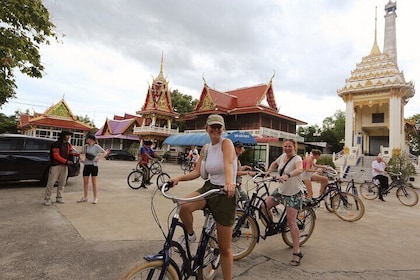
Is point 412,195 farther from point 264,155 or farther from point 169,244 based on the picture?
point 264,155

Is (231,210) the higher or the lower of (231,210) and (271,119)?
the lower

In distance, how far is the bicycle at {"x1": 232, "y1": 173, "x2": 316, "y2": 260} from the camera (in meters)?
3.26

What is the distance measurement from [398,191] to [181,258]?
8.57 meters

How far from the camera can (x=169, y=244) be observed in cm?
191

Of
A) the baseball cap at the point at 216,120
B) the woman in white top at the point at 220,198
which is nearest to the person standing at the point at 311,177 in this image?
the woman in white top at the point at 220,198

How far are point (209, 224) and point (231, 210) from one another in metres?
0.40

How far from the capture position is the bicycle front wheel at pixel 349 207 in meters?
5.35

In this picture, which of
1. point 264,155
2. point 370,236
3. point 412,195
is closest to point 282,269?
point 370,236

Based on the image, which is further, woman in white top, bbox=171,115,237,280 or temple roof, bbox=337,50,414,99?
temple roof, bbox=337,50,414,99

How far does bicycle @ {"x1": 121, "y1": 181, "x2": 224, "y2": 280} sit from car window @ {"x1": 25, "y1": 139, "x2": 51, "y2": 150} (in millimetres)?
7012

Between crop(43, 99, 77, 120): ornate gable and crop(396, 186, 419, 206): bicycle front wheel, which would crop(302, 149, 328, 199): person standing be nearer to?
crop(396, 186, 419, 206): bicycle front wheel

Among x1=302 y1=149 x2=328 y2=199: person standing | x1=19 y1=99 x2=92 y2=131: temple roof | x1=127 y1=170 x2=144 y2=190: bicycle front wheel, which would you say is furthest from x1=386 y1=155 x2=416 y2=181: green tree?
x1=19 y1=99 x2=92 y2=131: temple roof

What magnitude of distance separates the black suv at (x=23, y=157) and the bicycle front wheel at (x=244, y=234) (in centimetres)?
569

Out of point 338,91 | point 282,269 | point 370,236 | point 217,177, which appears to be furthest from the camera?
point 338,91
